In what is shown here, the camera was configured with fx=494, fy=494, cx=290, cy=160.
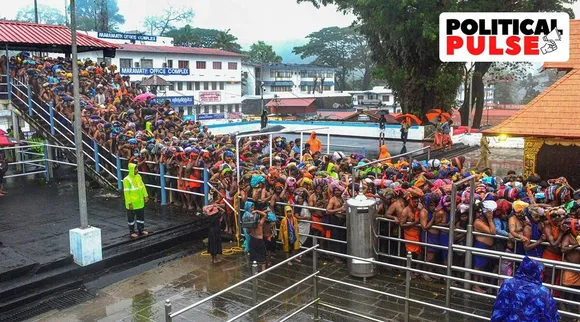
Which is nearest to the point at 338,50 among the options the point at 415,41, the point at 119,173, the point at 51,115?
the point at 415,41

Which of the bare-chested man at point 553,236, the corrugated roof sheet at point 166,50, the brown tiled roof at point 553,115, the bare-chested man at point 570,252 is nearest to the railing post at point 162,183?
the brown tiled roof at point 553,115

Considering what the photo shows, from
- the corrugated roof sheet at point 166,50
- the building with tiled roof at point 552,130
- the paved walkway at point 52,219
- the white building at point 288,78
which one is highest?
the corrugated roof sheet at point 166,50

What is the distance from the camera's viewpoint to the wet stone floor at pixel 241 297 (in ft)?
24.7

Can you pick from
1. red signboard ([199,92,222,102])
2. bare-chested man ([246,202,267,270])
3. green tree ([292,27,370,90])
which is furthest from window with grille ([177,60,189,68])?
bare-chested man ([246,202,267,270])

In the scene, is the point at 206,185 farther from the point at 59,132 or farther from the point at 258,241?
the point at 59,132

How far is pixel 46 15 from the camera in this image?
145250 millimetres

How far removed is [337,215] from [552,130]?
5.39 meters

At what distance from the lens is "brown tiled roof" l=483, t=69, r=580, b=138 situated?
10852 mm

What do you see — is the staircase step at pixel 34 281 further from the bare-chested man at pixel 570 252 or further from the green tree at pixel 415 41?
the green tree at pixel 415 41

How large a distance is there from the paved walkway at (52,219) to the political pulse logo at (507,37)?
322 inches

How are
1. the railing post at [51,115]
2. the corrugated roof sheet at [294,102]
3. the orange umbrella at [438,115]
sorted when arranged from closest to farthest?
the railing post at [51,115], the orange umbrella at [438,115], the corrugated roof sheet at [294,102]

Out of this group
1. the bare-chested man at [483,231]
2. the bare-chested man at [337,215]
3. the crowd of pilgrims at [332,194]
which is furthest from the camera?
the bare-chested man at [337,215]

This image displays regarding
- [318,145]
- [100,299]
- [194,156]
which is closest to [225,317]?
[100,299]

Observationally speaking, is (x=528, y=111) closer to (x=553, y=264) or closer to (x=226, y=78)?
(x=553, y=264)
